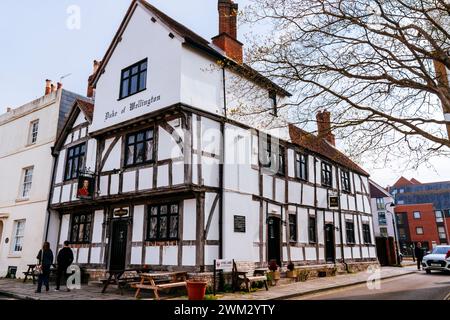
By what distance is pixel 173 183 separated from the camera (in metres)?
12.6

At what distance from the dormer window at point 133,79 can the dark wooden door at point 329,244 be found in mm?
12479

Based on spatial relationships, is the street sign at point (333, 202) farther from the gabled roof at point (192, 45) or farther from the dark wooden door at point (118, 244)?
the dark wooden door at point (118, 244)

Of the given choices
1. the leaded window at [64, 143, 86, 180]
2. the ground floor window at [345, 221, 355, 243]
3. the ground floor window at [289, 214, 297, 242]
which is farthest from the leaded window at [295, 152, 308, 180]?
the leaded window at [64, 143, 86, 180]

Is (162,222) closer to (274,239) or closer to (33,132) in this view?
(274,239)

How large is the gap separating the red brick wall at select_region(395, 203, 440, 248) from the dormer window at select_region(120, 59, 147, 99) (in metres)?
69.2

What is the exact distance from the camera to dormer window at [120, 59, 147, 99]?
48.3ft

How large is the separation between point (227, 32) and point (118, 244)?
1083cm

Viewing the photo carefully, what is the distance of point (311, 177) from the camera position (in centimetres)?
1909

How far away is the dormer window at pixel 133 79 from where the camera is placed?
14719 mm

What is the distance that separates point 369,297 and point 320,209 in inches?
341

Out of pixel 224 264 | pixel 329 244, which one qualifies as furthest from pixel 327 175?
pixel 224 264

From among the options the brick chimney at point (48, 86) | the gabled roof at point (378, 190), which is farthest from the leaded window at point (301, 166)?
the gabled roof at point (378, 190)

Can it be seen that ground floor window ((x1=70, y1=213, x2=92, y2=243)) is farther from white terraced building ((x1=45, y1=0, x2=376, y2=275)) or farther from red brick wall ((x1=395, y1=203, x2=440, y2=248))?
red brick wall ((x1=395, y1=203, x2=440, y2=248))

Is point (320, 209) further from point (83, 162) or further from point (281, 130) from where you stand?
point (83, 162)
